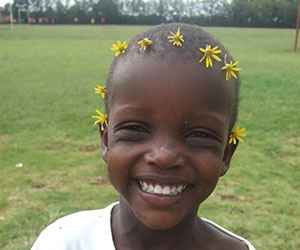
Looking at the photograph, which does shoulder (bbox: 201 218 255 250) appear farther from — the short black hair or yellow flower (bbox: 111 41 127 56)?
yellow flower (bbox: 111 41 127 56)

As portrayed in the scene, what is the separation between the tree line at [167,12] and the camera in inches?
1937

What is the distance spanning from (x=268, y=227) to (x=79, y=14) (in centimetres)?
6108

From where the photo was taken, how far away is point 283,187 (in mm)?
3861

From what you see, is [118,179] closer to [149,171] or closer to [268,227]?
[149,171]

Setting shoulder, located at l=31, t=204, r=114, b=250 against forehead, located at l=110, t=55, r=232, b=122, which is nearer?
forehead, located at l=110, t=55, r=232, b=122

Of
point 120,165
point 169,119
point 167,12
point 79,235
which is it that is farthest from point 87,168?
point 167,12

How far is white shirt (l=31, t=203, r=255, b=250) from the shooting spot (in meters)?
1.48

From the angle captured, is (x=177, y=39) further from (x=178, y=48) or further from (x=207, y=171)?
(x=207, y=171)

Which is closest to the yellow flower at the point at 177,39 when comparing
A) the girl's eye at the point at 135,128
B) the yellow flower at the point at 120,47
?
the yellow flower at the point at 120,47

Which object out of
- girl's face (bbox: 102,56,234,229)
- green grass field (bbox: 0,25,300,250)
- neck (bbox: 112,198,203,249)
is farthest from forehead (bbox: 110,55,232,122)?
green grass field (bbox: 0,25,300,250)

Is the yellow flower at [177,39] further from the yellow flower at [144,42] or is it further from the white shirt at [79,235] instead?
the white shirt at [79,235]

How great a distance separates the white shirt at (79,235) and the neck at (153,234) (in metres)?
0.05

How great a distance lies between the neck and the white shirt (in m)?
0.05

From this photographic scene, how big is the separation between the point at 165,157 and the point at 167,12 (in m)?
65.6
